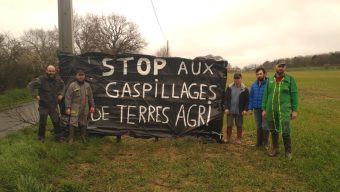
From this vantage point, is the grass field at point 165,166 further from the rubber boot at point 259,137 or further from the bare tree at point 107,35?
the bare tree at point 107,35

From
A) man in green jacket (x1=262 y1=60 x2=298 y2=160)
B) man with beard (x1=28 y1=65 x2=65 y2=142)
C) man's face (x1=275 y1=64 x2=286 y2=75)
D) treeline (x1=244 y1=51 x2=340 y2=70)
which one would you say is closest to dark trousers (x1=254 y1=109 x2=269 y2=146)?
man in green jacket (x1=262 y1=60 x2=298 y2=160)

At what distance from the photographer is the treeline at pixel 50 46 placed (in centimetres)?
2569

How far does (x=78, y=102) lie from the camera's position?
28.7 ft

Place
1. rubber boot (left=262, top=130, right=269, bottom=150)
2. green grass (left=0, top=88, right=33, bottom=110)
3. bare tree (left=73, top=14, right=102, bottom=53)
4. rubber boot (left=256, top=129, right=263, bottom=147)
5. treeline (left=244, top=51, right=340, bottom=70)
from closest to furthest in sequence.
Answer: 1. rubber boot (left=262, top=130, right=269, bottom=150)
2. rubber boot (left=256, top=129, right=263, bottom=147)
3. green grass (left=0, top=88, right=33, bottom=110)
4. bare tree (left=73, top=14, right=102, bottom=53)
5. treeline (left=244, top=51, right=340, bottom=70)

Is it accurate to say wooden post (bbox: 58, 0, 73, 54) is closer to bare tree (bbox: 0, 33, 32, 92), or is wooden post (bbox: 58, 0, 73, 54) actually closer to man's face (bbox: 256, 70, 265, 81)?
man's face (bbox: 256, 70, 265, 81)

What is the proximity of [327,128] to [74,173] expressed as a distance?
878 cm

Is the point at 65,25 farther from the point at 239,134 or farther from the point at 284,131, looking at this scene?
the point at 284,131

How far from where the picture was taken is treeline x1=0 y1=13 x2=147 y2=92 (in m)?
25.7

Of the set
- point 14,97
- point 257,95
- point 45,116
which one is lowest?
point 14,97

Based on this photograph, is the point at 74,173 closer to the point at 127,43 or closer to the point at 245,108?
the point at 245,108

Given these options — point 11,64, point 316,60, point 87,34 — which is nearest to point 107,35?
point 87,34

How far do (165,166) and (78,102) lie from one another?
8.73ft

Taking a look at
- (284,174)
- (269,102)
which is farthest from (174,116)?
(284,174)

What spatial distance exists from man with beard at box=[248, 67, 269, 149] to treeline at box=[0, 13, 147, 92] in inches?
206
